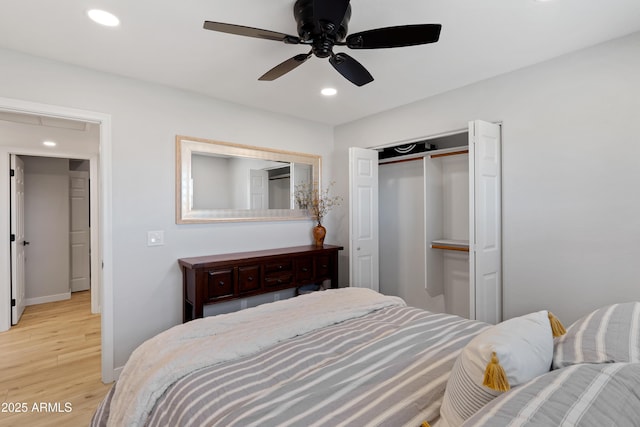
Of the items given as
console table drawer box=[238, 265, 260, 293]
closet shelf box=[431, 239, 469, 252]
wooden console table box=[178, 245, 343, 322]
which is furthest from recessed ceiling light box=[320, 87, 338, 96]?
closet shelf box=[431, 239, 469, 252]

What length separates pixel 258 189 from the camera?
136 inches

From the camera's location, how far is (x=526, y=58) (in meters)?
2.33

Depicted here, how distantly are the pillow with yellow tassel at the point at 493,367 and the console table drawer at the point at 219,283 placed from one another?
213 centimetres

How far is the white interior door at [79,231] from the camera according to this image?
504 cm

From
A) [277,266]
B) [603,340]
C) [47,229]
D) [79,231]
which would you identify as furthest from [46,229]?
[603,340]

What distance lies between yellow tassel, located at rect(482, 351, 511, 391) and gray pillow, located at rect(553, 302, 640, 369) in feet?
0.96

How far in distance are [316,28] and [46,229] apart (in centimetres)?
516

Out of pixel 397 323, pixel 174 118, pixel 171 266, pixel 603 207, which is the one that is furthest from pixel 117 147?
pixel 603 207

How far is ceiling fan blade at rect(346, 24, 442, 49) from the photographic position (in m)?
1.50

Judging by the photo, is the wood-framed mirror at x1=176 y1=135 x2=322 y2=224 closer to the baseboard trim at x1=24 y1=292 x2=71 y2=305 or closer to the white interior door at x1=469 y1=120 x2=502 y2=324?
the white interior door at x1=469 y1=120 x2=502 y2=324

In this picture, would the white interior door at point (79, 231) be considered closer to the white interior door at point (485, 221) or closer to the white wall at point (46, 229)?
the white wall at point (46, 229)

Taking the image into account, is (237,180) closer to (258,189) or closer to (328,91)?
(258,189)

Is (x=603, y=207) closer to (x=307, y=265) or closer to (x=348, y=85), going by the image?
(x=348, y=85)

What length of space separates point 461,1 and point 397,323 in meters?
1.80
